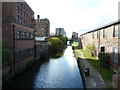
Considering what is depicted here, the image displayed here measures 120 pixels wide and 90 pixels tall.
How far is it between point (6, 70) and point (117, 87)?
10.3 meters

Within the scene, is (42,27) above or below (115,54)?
above

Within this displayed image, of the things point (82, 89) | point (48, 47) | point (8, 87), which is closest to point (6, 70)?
point (8, 87)

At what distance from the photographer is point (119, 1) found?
1017cm

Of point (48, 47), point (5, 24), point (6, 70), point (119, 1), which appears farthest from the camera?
point (48, 47)

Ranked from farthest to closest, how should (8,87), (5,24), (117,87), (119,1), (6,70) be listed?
(5,24) → (119,1) → (6,70) → (8,87) → (117,87)

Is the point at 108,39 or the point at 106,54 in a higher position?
the point at 108,39

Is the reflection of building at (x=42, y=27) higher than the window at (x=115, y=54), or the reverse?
the reflection of building at (x=42, y=27)

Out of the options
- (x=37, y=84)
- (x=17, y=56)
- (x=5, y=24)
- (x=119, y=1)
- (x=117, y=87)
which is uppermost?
(x=119, y=1)

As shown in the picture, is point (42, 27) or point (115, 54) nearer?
point (115, 54)

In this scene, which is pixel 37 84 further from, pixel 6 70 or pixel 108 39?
pixel 108 39

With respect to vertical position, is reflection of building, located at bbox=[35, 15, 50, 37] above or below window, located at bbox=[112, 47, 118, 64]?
above

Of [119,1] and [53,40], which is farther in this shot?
[53,40]

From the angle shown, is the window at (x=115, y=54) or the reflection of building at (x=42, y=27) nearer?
the window at (x=115, y=54)

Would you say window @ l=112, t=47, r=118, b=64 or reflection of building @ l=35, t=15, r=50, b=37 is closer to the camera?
window @ l=112, t=47, r=118, b=64
